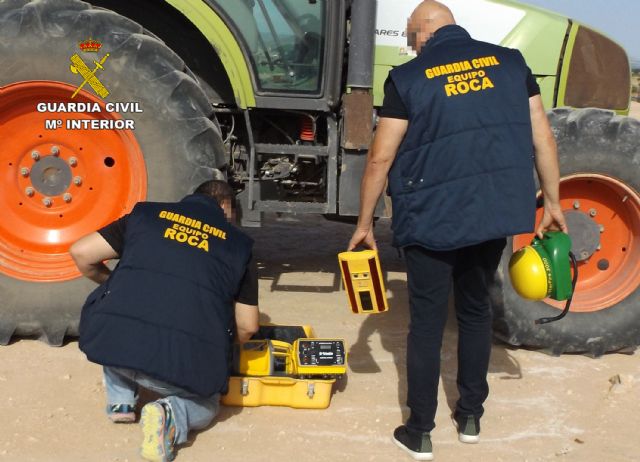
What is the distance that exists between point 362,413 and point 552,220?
1.18 m

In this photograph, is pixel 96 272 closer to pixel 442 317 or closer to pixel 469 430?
pixel 442 317

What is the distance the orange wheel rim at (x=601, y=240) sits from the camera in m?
4.04

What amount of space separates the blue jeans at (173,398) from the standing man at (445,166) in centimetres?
83

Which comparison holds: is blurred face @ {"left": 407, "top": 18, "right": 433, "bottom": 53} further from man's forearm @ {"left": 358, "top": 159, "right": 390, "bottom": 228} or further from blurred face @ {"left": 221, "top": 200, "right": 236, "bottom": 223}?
blurred face @ {"left": 221, "top": 200, "right": 236, "bottom": 223}

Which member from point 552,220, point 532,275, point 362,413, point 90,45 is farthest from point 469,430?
point 90,45

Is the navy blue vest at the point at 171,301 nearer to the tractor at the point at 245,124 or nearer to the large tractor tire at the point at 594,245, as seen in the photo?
the tractor at the point at 245,124

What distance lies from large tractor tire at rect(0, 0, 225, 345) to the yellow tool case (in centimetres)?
100

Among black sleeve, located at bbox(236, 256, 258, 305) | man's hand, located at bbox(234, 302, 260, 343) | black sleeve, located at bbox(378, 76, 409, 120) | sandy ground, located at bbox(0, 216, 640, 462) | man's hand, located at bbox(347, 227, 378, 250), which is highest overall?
black sleeve, located at bbox(378, 76, 409, 120)

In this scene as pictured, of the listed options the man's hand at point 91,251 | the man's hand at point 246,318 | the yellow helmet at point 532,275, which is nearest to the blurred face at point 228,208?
the man's hand at point 246,318

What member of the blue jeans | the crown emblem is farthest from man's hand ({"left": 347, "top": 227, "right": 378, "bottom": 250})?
the crown emblem

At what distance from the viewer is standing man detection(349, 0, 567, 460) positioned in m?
2.81

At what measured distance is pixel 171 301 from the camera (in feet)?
9.55

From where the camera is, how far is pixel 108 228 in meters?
3.10

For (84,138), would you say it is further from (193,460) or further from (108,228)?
(193,460)
